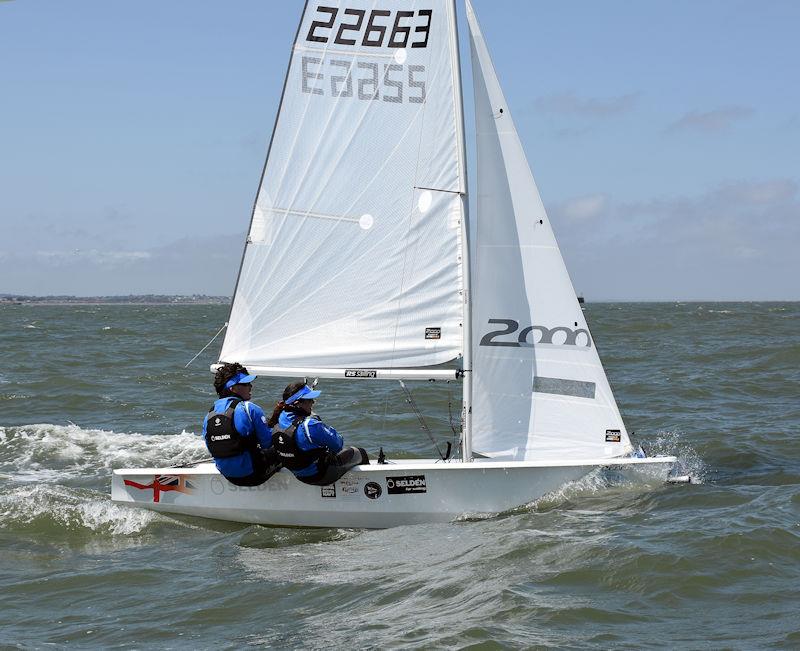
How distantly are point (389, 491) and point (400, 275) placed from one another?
1655mm

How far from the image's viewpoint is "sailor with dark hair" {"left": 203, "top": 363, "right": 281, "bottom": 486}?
7234 mm

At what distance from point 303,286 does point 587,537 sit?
2.90m

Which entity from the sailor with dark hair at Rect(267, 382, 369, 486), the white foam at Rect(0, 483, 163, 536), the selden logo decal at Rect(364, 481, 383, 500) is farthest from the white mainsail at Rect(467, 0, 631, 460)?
the white foam at Rect(0, 483, 163, 536)

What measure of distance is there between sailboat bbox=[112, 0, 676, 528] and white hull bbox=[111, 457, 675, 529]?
0.02 meters

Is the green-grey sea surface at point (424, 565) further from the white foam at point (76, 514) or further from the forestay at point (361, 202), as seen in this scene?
the forestay at point (361, 202)

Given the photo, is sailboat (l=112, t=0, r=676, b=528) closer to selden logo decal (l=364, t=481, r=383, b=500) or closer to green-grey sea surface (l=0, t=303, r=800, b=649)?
selden logo decal (l=364, t=481, r=383, b=500)

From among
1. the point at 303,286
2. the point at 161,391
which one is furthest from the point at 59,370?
the point at 303,286

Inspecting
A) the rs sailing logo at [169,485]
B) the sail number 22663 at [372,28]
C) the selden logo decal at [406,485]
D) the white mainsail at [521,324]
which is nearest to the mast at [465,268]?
the white mainsail at [521,324]

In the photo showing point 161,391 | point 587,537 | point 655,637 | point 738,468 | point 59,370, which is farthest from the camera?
point 59,370

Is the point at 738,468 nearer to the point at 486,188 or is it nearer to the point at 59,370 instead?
the point at 486,188

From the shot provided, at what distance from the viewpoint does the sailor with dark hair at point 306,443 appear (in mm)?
7145

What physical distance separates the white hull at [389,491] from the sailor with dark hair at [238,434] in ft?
0.61

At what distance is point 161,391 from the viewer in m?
16.6

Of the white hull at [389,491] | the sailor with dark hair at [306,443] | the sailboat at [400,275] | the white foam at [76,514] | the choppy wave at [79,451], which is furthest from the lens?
the choppy wave at [79,451]
